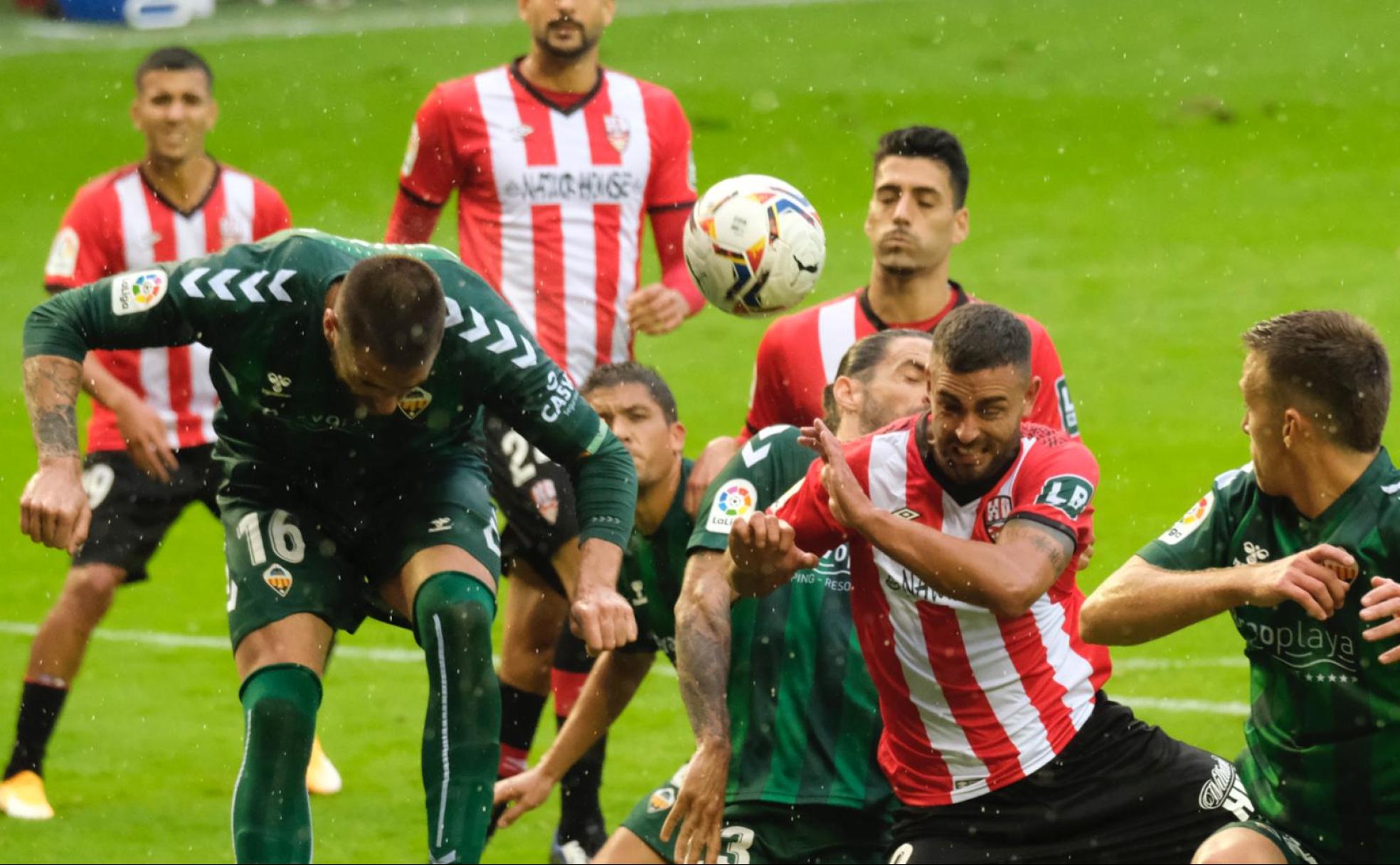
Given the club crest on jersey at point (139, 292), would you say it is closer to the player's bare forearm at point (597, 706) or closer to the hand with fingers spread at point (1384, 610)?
the player's bare forearm at point (597, 706)

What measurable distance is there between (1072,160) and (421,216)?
1110 cm

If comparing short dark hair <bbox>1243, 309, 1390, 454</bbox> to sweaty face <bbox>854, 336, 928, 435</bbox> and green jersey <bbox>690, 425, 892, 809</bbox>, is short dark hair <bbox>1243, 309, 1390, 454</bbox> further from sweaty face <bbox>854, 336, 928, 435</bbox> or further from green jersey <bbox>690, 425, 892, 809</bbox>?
green jersey <bbox>690, 425, 892, 809</bbox>

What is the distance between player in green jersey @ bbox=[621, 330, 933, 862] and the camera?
583 cm

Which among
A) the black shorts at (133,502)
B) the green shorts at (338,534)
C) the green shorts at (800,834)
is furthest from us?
the black shorts at (133,502)

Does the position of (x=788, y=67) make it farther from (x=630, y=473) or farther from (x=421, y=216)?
(x=630, y=473)

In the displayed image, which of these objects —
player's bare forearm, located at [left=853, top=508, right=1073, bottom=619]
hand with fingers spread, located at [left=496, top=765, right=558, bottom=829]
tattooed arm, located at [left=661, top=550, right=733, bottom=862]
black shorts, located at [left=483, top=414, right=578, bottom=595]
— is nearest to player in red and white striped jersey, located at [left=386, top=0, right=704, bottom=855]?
black shorts, located at [left=483, top=414, right=578, bottom=595]

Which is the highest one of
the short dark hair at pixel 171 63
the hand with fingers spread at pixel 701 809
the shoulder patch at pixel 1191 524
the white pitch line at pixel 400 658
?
the short dark hair at pixel 171 63

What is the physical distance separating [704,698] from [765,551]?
0.57m

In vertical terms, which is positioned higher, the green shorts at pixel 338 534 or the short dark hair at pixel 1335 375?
the short dark hair at pixel 1335 375

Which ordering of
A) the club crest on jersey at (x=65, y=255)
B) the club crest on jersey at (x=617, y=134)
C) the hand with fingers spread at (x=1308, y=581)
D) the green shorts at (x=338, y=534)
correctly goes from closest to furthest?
1. the hand with fingers spread at (x=1308, y=581)
2. the green shorts at (x=338, y=534)
3. the club crest on jersey at (x=617, y=134)
4. the club crest on jersey at (x=65, y=255)

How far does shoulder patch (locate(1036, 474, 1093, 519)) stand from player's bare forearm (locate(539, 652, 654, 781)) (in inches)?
66.4

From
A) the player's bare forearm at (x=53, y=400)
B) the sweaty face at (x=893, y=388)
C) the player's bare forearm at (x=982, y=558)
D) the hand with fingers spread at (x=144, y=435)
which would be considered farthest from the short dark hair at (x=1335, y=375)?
the hand with fingers spread at (x=144, y=435)

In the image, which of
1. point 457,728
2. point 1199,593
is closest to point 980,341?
point 1199,593

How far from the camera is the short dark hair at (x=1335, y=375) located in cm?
484
